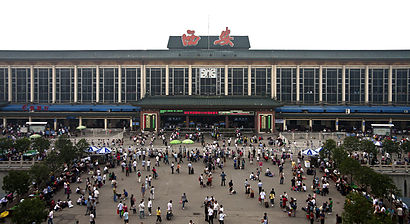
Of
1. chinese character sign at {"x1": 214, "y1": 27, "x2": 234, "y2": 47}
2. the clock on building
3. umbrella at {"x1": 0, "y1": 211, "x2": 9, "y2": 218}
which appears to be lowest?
umbrella at {"x1": 0, "y1": 211, "x2": 9, "y2": 218}

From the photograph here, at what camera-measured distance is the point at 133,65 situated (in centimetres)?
7362

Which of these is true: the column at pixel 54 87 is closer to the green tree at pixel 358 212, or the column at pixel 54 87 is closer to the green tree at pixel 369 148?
the green tree at pixel 369 148

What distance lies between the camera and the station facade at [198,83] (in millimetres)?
68625

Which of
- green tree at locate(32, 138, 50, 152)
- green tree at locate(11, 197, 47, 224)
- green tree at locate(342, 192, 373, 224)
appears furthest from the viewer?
green tree at locate(32, 138, 50, 152)

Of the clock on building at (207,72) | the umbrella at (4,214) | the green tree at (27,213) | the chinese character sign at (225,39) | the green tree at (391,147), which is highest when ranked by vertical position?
the chinese character sign at (225,39)

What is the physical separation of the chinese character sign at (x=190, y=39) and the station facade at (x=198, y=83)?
4323mm

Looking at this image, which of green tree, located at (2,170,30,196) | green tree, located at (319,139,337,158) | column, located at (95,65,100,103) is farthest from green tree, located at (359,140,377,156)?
column, located at (95,65,100,103)

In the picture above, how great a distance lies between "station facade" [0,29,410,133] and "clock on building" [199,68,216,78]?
229 millimetres

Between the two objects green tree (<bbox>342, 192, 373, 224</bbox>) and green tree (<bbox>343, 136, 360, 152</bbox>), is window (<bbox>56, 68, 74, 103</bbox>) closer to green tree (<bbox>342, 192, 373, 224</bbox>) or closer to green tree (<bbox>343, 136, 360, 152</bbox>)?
green tree (<bbox>343, 136, 360, 152</bbox>)

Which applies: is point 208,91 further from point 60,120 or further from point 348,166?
point 348,166

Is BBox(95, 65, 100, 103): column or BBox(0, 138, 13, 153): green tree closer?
BBox(0, 138, 13, 153): green tree

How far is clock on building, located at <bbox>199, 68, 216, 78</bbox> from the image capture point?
73.1m

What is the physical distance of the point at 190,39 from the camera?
259 feet

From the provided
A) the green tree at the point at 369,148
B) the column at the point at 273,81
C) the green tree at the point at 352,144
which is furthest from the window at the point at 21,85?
the green tree at the point at 369,148
